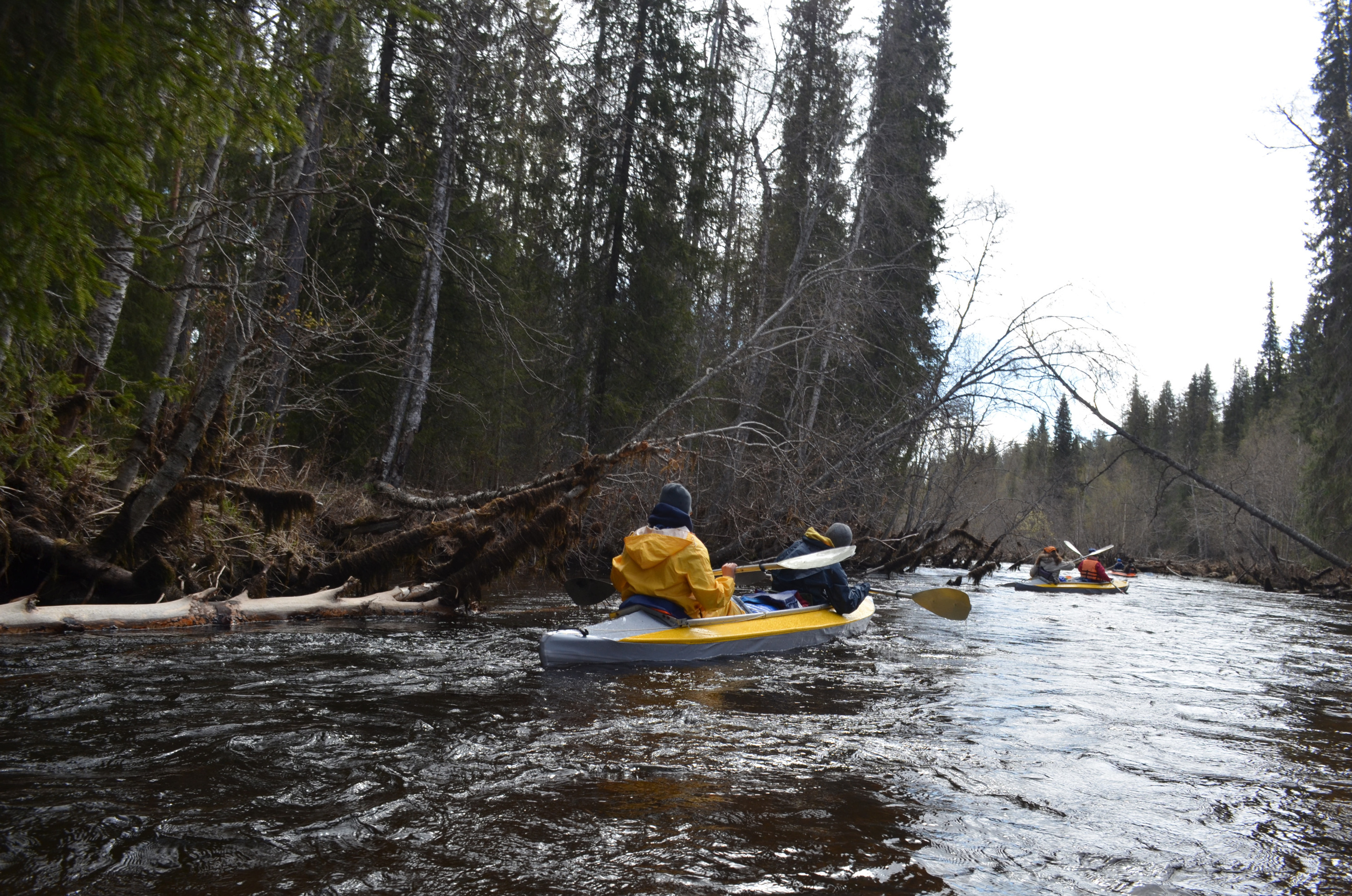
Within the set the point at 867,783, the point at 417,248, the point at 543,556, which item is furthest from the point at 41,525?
the point at 417,248

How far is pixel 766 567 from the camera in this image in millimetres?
9086

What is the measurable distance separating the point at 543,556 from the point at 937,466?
681 inches

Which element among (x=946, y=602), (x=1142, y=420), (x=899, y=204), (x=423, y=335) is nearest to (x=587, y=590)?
(x=946, y=602)

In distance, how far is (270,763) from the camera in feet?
13.4

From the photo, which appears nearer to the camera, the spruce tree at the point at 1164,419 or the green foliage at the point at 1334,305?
the green foliage at the point at 1334,305

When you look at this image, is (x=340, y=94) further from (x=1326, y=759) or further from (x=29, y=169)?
(x=1326, y=759)

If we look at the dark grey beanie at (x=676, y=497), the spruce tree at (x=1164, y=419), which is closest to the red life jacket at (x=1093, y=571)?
the dark grey beanie at (x=676, y=497)

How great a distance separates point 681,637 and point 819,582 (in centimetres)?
261

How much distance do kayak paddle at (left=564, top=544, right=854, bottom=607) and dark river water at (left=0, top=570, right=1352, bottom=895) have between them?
4.27ft

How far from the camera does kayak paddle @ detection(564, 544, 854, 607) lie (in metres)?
8.95

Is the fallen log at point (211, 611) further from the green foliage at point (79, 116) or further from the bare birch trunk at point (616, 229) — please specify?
the bare birch trunk at point (616, 229)

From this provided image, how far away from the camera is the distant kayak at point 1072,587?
60.0 feet

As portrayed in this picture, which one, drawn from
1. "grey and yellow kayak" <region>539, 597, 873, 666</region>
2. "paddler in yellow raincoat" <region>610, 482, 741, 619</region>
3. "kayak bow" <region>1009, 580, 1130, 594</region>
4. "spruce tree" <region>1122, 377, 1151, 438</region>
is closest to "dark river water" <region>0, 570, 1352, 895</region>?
"grey and yellow kayak" <region>539, 597, 873, 666</region>

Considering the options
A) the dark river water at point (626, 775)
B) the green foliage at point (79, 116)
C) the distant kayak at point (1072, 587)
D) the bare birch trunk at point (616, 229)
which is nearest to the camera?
the green foliage at point (79, 116)
